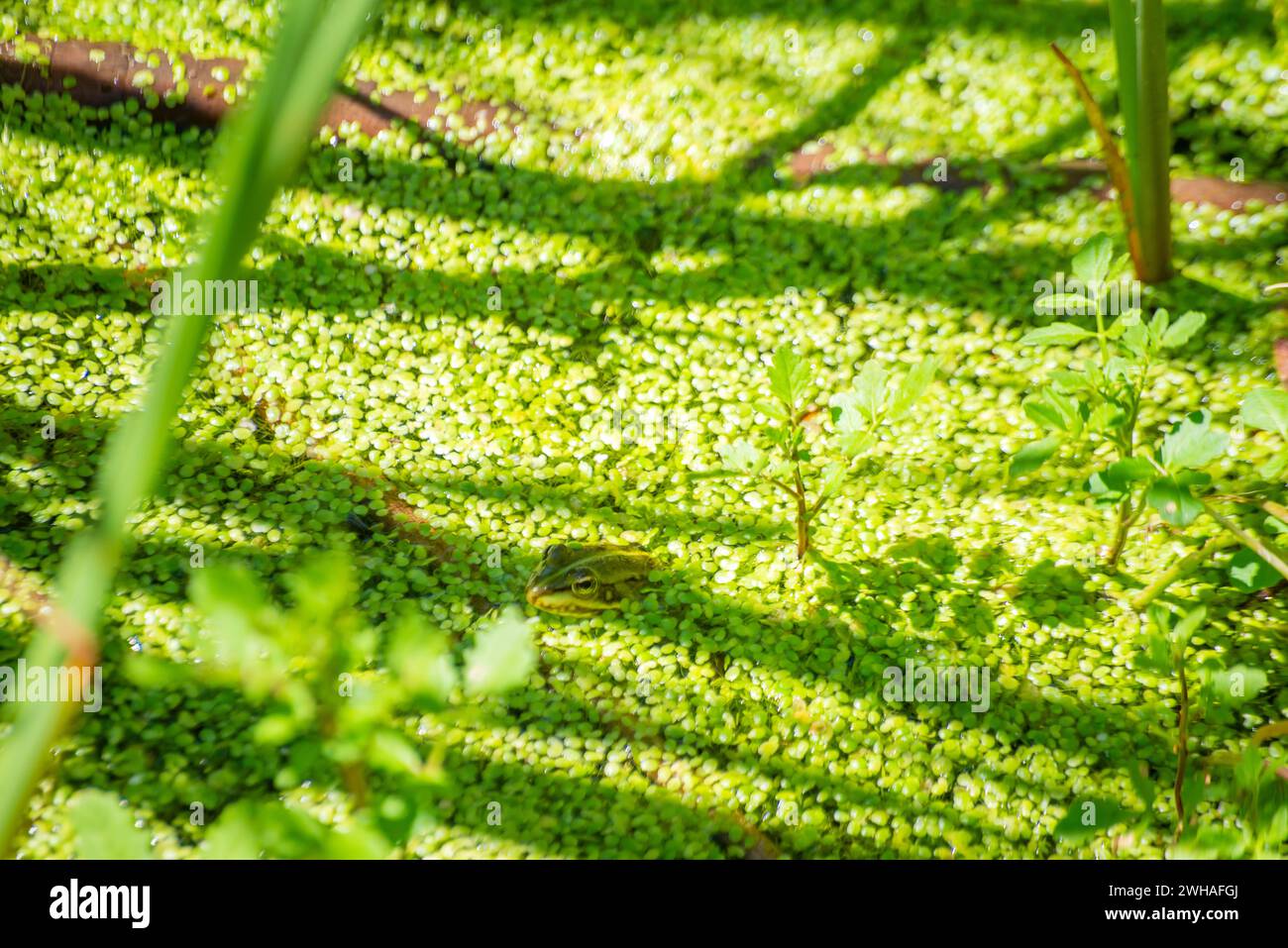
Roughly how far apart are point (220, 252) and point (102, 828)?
0.51 m

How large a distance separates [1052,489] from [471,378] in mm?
1481

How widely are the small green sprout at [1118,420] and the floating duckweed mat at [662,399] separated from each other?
396mm

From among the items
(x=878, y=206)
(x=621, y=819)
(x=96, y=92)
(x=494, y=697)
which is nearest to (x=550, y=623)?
(x=494, y=697)

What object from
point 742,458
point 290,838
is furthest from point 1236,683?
point 290,838

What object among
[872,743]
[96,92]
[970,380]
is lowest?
[872,743]

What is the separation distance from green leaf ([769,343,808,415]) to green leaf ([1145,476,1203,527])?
651 millimetres

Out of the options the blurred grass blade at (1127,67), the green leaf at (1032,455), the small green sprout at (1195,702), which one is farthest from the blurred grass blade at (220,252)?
the blurred grass blade at (1127,67)

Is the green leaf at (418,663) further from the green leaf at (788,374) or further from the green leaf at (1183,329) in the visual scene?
the green leaf at (1183,329)

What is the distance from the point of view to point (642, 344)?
2.65m

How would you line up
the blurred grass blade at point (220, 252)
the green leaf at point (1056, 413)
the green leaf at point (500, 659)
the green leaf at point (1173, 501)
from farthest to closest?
the green leaf at point (1056, 413) → the green leaf at point (1173, 501) → the green leaf at point (500, 659) → the blurred grass blade at point (220, 252)

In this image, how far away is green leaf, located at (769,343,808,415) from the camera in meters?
1.89

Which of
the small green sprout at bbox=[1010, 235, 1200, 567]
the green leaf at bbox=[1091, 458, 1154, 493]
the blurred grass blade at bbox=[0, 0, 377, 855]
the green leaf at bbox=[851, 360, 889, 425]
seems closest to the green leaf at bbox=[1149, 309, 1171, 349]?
the small green sprout at bbox=[1010, 235, 1200, 567]

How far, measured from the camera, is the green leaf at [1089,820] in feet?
4.69
